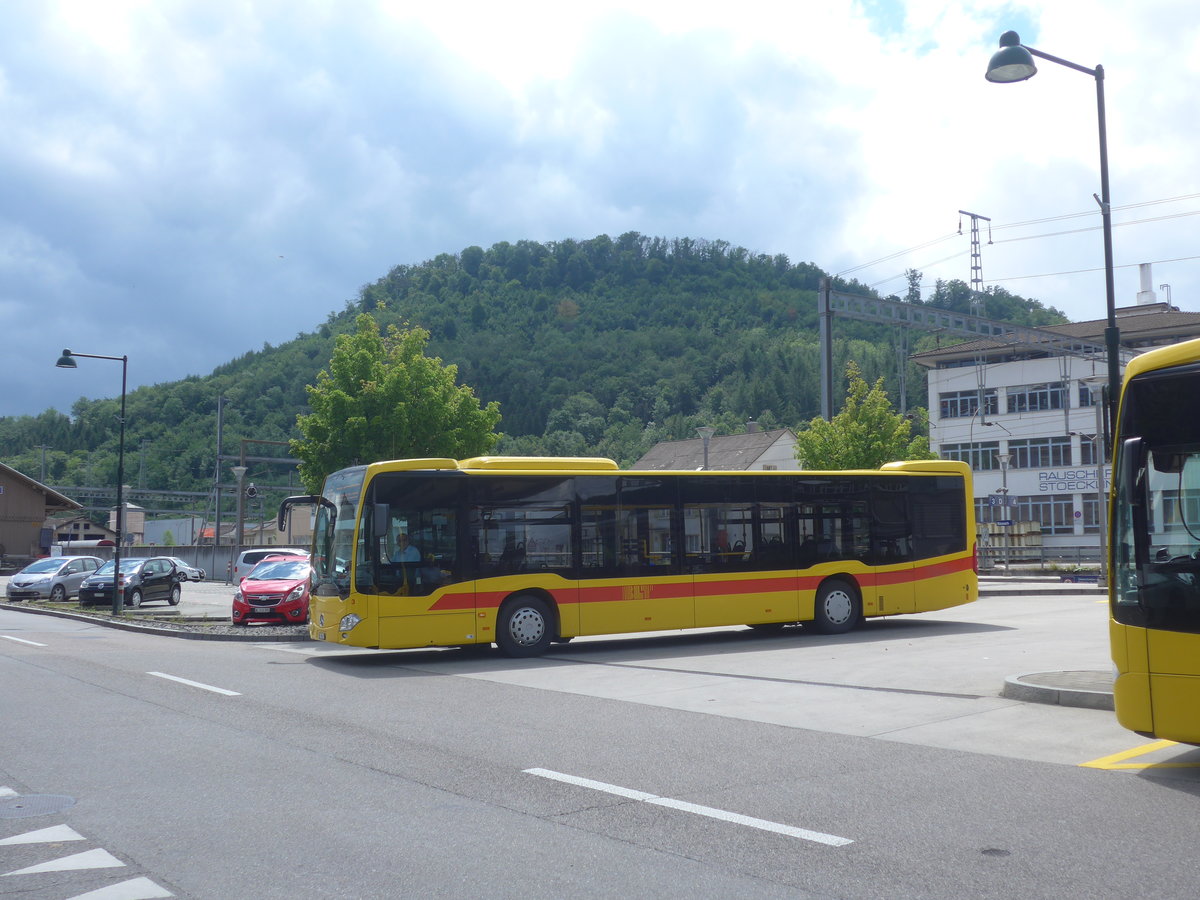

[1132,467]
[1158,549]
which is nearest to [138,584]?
[1132,467]

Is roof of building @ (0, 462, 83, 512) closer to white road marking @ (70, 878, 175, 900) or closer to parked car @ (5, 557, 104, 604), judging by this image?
parked car @ (5, 557, 104, 604)

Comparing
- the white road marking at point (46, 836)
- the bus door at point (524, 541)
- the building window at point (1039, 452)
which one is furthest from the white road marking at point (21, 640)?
the building window at point (1039, 452)

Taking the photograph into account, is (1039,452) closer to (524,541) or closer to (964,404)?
(964,404)

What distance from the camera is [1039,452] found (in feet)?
213

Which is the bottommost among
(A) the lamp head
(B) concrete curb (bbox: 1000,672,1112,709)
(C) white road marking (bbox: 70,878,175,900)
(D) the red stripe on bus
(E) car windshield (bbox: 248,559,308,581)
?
(C) white road marking (bbox: 70,878,175,900)

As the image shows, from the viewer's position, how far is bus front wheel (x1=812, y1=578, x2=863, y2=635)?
61.9ft

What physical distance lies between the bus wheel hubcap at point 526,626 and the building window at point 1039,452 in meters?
54.5

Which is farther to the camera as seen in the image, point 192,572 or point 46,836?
point 192,572

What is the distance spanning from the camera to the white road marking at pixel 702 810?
6.01m

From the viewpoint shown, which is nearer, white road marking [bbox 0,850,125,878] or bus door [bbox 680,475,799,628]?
white road marking [bbox 0,850,125,878]

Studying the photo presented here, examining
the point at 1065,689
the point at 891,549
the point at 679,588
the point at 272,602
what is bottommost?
the point at 1065,689

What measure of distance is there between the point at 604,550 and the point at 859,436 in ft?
111

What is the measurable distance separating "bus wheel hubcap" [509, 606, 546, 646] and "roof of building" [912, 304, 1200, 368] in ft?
143

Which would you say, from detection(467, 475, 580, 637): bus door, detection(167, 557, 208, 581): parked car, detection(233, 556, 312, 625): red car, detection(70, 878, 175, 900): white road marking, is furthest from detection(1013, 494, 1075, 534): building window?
detection(70, 878, 175, 900): white road marking
